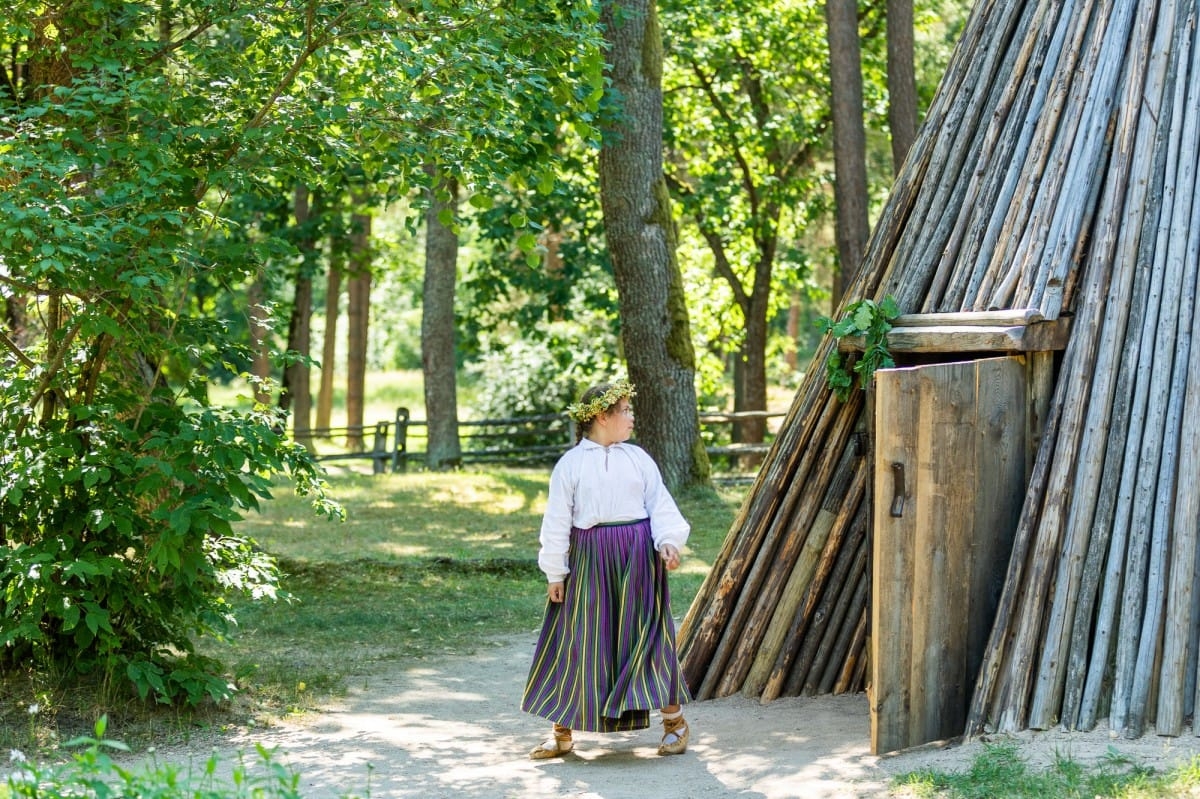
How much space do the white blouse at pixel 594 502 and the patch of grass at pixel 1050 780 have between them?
1.53m

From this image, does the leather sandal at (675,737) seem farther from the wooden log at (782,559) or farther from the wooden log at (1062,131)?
the wooden log at (1062,131)

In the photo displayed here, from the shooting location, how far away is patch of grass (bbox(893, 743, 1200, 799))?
14.6 feet

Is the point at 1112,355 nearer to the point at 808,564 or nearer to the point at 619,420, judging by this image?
the point at 808,564

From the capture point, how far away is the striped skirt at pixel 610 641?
5.68 meters

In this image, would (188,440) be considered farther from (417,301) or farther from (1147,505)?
(417,301)

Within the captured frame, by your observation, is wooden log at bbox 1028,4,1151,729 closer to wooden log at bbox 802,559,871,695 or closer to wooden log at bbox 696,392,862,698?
wooden log at bbox 696,392,862,698

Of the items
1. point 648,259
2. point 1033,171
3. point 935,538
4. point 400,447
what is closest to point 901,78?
point 648,259

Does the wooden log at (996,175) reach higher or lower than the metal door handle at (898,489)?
higher

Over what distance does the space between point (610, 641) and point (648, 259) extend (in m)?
8.78

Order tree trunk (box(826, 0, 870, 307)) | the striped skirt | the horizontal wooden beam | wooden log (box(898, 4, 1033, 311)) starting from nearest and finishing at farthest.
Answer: the horizontal wooden beam
the striped skirt
wooden log (box(898, 4, 1033, 311))
tree trunk (box(826, 0, 870, 307))

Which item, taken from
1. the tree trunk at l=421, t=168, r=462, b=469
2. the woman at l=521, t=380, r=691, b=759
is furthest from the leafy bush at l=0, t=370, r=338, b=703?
the tree trunk at l=421, t=168, r=462, b=469

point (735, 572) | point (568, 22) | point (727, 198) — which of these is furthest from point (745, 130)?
point (735, 572)

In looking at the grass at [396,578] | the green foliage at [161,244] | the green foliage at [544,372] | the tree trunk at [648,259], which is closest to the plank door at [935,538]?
the green foliage at [161,244]

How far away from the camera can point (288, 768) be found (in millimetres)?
5672
